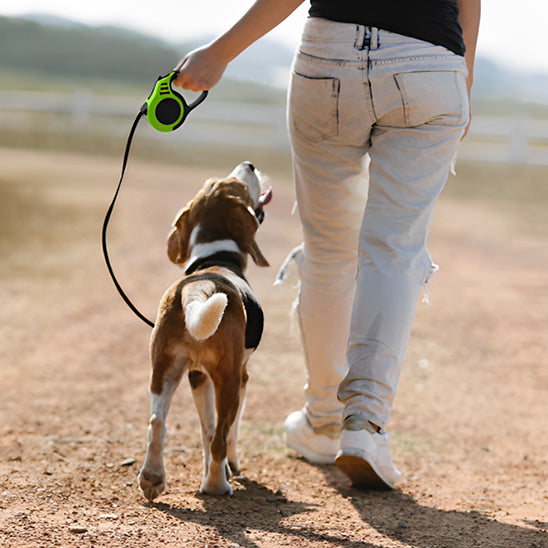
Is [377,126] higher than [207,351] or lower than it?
higher

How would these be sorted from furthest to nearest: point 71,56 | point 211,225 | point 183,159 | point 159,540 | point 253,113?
point 71,56, point 253,113, point 183,159, point 211,225, point 159,540

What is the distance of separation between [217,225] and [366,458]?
124 centimetres

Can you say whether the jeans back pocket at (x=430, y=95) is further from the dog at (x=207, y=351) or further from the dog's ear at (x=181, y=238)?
the dog's ear at (x=181, y=238)

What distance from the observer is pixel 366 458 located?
114 inches

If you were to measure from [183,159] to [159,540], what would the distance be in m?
18.1

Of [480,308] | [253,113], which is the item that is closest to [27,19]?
[253,113]

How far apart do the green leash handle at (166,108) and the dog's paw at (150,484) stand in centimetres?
127

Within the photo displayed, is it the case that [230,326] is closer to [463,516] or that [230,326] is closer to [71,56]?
[463,516]

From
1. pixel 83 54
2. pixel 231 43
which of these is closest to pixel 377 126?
pixel 231 43

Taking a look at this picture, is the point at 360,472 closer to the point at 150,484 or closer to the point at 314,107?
the point at 150,484

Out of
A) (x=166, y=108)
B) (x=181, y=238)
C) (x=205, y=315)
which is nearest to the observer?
(x=205, y=315)

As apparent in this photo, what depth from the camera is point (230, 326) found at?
3004mm

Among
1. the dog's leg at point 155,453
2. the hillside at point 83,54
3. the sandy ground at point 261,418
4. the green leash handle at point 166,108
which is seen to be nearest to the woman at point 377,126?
the green leash handle at point 166,108

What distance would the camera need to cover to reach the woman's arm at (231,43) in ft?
9.45
